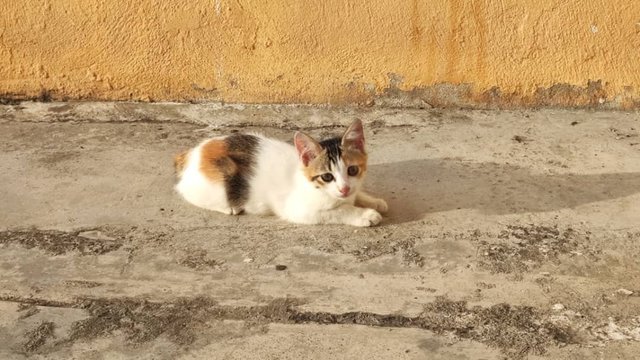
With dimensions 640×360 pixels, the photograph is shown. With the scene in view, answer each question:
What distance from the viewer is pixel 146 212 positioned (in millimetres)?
3924

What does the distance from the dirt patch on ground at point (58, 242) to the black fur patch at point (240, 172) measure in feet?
2.01

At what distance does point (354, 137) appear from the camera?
370 cm

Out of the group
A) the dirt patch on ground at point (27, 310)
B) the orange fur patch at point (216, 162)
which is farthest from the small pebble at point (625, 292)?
the dirt patch on ground at point (27, 310)

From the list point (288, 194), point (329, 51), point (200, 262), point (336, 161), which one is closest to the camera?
point (200, 262)

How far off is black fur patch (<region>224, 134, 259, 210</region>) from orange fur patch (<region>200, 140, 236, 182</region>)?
0.07 feet

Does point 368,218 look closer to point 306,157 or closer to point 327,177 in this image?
point 327,177

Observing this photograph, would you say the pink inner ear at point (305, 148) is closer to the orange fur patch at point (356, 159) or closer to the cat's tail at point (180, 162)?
the orange fur patch at point (356, 159)

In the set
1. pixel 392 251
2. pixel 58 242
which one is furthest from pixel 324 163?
pixel 58 242

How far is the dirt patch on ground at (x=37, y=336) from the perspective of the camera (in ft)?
9.57

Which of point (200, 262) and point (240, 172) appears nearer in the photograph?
point (200, 262)

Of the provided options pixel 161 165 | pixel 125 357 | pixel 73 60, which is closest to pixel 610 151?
pixel 161 165

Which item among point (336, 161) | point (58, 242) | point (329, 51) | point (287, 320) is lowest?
point (287, 320)

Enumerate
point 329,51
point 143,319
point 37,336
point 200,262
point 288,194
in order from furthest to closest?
point 329,51 → point 288,194 → point 200,262 → point 143,319 → point 37,336

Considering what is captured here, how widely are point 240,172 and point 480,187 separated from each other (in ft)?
4.33
